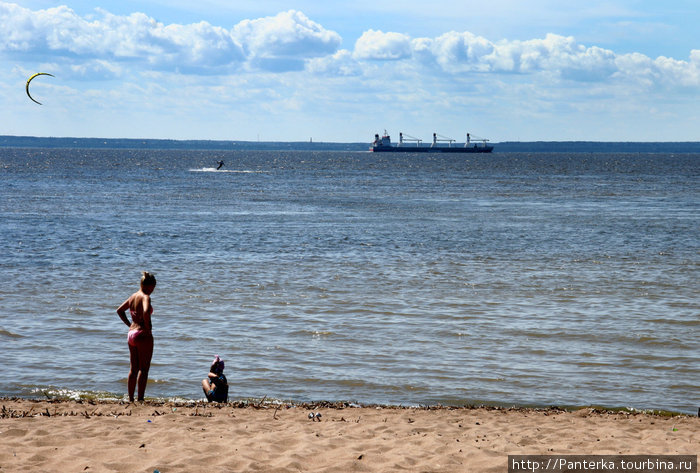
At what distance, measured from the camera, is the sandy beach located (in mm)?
7152

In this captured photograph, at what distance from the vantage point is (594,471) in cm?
709

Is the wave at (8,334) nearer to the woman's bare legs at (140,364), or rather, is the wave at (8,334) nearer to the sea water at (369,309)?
the sea water at (369,309)

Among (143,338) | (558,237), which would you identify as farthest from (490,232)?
(143,338)

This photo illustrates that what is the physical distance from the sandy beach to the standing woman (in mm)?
391

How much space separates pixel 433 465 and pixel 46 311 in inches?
459

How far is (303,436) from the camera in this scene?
8.14 meters

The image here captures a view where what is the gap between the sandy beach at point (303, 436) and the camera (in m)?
7.15

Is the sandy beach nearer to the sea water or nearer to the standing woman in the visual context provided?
the standing woman

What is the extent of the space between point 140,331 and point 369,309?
7.81m

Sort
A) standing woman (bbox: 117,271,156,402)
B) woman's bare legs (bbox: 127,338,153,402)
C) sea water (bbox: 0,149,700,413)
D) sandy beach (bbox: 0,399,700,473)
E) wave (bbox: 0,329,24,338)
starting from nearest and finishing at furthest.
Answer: sandy beach (bbox: 0,399,700,473) < standing woman (bbox: 117,271,156,402) < woman's bare legs (bbox: 127,338,153,402) < sea water (bbox: 0,149,700,413) < wave (bbox: 0,329,24,338)

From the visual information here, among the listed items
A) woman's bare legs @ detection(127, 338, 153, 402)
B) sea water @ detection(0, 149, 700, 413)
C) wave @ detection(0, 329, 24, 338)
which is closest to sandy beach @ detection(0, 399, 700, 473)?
woman's bare legs @ detection(127, 338, 153, 402)

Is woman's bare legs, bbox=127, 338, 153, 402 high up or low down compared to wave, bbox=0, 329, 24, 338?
up

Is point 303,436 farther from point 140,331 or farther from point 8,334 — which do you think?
point 8,334

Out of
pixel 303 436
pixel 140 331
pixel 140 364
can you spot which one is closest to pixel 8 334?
pixel 140 364
